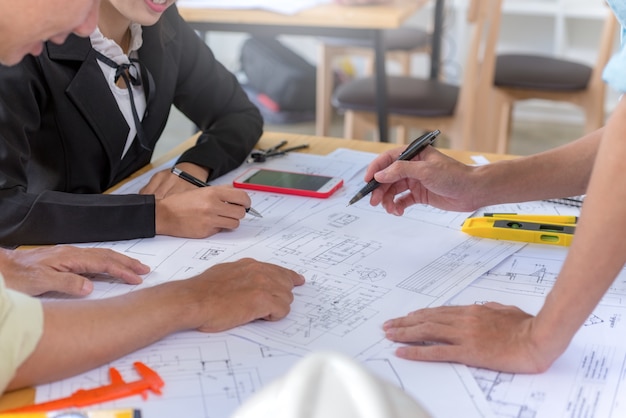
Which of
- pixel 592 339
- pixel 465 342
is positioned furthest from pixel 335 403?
pixel 592 339

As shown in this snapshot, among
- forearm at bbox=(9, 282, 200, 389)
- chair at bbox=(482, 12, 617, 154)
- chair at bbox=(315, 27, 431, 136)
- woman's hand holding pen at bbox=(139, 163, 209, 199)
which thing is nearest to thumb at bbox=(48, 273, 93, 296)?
forearm at bbox=(9, 282, 200, 389)

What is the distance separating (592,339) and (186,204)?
2.15 feet

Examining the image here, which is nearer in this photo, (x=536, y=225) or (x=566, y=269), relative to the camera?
(x=566, y=269)

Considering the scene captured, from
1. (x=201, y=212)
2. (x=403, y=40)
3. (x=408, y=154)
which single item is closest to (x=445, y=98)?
(x=403, y=40)

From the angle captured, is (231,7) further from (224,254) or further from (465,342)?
(465,342)

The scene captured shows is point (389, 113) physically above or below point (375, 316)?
below

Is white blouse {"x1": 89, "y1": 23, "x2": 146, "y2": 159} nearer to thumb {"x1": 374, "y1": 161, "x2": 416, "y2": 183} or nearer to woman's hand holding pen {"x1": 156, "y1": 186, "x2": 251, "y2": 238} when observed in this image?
woman's hand holding pen {"x1": 156, "y1": 186, "x2": 251, "y2": 238}

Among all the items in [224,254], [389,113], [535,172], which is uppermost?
[535,172]

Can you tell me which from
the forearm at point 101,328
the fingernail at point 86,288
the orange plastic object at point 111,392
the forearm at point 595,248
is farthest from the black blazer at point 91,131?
the forearm at point 595,248

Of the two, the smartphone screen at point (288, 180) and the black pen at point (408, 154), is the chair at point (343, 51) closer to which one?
the smartphone screen at point (288, 180)

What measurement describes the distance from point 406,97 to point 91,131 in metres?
1.84

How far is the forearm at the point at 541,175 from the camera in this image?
129cm

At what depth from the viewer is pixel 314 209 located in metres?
1.45

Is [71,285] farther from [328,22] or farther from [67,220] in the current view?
[328,22]
